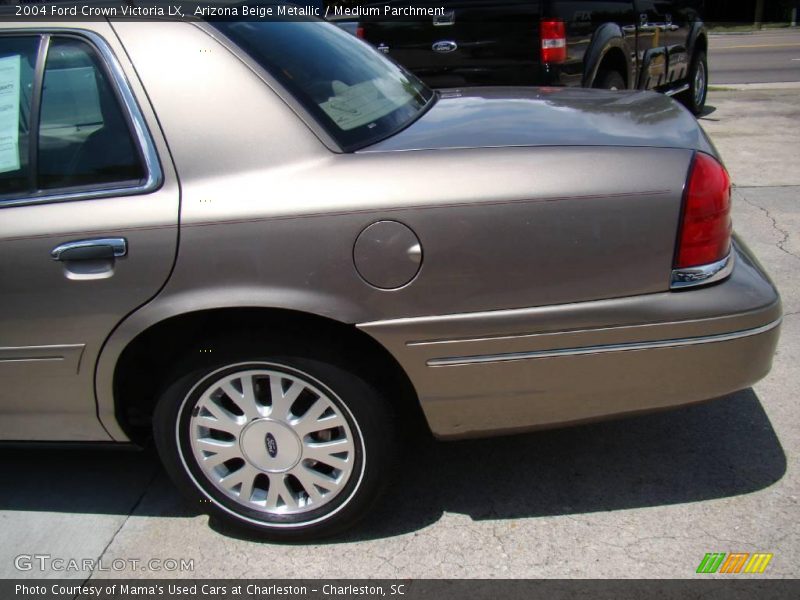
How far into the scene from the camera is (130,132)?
8.79 ft

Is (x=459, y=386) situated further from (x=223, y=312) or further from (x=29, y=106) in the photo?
(x=29, y=106)

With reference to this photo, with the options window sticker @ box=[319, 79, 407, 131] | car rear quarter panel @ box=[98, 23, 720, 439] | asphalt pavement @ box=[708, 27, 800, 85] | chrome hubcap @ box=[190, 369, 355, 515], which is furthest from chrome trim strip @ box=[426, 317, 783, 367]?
asphalt pavement @ box=[708, 27, 800, 85]

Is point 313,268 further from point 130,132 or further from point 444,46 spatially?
point 444,46

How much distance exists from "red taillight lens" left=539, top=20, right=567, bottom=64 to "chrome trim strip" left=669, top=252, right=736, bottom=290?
175 inches

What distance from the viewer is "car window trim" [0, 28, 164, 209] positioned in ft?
8.67

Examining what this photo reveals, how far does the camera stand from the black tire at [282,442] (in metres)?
2.69

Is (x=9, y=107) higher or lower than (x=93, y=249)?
higher

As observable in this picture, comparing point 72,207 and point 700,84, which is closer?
point 72,207

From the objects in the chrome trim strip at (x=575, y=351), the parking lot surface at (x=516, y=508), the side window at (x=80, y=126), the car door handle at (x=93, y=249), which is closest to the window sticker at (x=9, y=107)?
the side window at (x=80, y=126)

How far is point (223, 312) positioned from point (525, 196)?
0.97 m

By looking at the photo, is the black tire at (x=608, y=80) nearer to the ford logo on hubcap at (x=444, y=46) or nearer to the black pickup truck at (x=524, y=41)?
the black pickup truck at (x=524, y=41)

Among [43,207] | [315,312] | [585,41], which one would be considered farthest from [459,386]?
[585,41]

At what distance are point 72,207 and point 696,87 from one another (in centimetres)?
886

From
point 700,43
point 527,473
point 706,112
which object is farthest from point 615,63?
point 527,473
